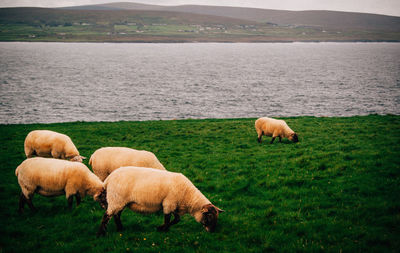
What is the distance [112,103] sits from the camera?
47.8 m

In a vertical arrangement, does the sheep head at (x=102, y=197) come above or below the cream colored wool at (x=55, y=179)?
below

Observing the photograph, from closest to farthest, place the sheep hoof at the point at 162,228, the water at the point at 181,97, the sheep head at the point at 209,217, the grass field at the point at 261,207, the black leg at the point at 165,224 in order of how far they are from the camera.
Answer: the grass field at the point at 261,207 < the sheep head at the point at 209,217 < the black leg at the point at 165,224 < the sheep hoof at the point at 162,228 < the water at the point at 181,97

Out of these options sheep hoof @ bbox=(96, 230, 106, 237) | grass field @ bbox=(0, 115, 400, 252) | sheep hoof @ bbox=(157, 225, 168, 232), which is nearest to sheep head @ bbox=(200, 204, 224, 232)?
grass field @ bbox=(0, 115, 400, 252)

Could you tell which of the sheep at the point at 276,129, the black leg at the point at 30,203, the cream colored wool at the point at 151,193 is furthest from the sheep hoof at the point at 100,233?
the sheep at the point at 276,129

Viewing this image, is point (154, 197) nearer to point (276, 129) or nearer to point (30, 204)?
point (30, 204)

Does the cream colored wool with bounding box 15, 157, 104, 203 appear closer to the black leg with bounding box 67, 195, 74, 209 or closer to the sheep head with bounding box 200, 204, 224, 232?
the black leg with bounding box 67, 195, 74, 209

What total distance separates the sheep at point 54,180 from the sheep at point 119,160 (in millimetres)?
1084

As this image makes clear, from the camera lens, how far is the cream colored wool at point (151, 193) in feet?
26.6

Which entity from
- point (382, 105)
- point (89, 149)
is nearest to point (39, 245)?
point (89, 149)

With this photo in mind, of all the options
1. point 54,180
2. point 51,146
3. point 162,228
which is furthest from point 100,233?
point 51,146

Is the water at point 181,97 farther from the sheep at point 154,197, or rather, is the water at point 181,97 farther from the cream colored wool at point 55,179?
the sheep at point 154,197

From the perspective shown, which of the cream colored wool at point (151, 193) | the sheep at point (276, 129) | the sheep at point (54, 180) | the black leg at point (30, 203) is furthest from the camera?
the sheep at point (276, 129)

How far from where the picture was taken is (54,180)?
30.8 feet

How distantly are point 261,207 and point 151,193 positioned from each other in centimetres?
425
